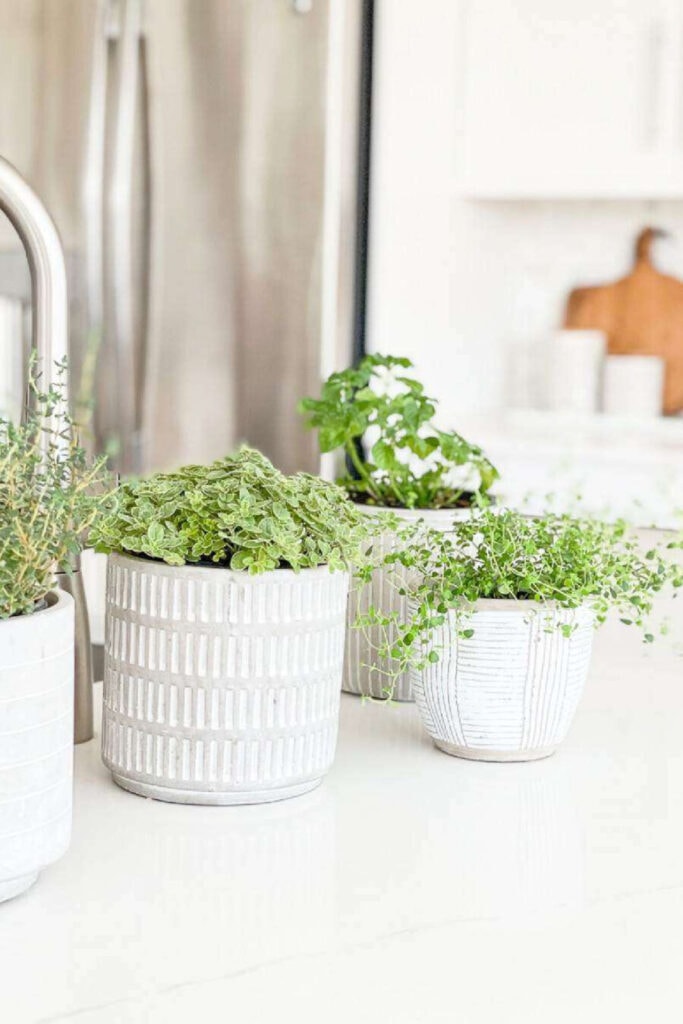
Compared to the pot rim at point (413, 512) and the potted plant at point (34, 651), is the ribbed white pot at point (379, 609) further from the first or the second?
the potted plant at point (34, 651)

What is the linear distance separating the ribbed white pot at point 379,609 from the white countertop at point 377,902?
0.32ft

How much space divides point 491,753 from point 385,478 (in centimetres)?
30

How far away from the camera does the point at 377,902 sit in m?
0.70

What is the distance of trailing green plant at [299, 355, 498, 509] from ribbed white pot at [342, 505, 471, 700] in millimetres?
24

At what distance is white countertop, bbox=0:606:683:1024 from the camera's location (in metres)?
0.59

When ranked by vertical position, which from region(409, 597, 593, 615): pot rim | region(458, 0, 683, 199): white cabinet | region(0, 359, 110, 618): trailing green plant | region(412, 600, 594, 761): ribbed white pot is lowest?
region(412, 600, 594, 761): ribbed white pot

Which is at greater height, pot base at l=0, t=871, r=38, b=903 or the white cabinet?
the white cabinet

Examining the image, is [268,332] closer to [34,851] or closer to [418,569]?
[418,569]

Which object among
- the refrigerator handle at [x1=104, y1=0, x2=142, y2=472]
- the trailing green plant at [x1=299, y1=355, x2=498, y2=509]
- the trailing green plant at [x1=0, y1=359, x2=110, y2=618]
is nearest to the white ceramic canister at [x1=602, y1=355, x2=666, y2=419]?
the refrigerator handle at [x1=104, y1=0, x2=142, y2=472]

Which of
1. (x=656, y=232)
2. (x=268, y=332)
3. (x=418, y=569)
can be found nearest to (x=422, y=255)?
(x=268, y=332)

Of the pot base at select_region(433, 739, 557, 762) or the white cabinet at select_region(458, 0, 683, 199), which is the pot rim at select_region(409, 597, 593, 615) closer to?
the pot base at select_region(433, 739, 557, 762)

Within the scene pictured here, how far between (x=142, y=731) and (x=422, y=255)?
2.31m

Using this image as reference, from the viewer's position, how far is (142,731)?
824 mm

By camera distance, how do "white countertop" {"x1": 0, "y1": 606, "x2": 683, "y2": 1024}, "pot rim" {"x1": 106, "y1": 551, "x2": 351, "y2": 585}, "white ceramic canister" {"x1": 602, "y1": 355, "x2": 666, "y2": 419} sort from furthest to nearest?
"white ceramic canister" {"x1": 602, "y1": 355, "x2": 666, "y2": 419} < "pot rim" {"x1": 106, "y1": 551, "x2": 351, "y2": 585} < "white countertop" {"x1": 0, "y1": 606, "x2": 683, "y2": 1024}
